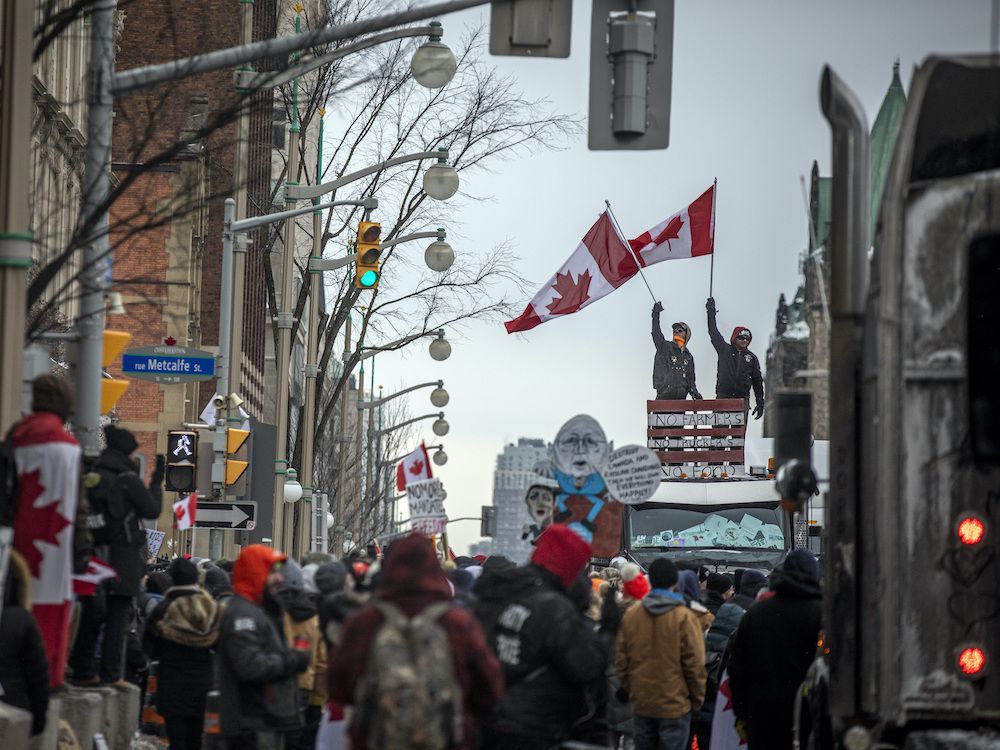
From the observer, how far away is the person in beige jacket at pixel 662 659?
13336 millimetres

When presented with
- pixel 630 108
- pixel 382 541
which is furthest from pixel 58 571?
pixel 382 541

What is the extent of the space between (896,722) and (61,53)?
28881mm

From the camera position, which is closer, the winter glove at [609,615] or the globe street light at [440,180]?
the winter glove at [609,615]

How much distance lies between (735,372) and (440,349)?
11078 millimetres

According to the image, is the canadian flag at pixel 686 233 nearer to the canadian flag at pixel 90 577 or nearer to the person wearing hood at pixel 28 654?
the canadian flag at pixel 90 577

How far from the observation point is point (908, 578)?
7.93 m

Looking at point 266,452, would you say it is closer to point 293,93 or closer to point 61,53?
point 293,93

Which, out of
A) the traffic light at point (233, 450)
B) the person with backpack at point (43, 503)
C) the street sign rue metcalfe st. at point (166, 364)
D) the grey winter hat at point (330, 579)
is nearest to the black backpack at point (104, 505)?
the grey winter hat at point (330, 579)

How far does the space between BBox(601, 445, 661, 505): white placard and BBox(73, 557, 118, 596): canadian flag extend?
576 cm

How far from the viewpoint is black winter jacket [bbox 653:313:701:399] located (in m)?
27.5

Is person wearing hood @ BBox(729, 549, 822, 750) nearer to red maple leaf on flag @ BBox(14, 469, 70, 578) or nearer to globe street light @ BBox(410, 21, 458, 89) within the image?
red maple leaf on flag @ BBox(14, 469, 70, 578)

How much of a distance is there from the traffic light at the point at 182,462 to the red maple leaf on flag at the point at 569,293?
5672 mm

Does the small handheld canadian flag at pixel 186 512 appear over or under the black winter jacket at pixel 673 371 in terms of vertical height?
under

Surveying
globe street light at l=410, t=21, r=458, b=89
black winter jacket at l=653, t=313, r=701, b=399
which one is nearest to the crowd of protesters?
globe street light at l=410, t=21, r=458, b=89
